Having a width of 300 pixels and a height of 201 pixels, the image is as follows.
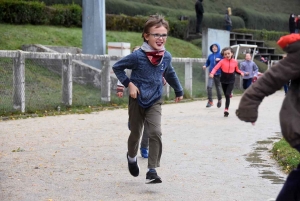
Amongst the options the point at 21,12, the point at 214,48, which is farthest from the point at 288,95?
the point at 21,12

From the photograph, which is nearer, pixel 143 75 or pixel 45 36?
pixel 143 75

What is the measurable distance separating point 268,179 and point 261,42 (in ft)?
95.6

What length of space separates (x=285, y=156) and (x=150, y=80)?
2.66 meters

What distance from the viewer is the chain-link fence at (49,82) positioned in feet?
49.5

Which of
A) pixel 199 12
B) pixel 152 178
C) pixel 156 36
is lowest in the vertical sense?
pixel 152 178

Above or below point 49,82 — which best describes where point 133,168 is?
below

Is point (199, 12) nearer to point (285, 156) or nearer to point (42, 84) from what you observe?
point (42, 84)

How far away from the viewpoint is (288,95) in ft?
15.2

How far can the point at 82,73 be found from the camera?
1808 centimetres

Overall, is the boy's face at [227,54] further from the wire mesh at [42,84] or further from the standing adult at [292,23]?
the standing adult at [292,23]

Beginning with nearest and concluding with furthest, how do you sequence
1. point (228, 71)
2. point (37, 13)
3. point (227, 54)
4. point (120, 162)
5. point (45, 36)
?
point (120, 162) → point (228, 71) → point (227, 54) → point (45, 36) → point (37, 13)

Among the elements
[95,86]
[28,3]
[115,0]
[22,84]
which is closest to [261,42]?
[115,0]

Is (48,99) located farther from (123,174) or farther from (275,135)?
(123,174)

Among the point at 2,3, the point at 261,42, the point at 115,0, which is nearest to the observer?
the point at 2,3
